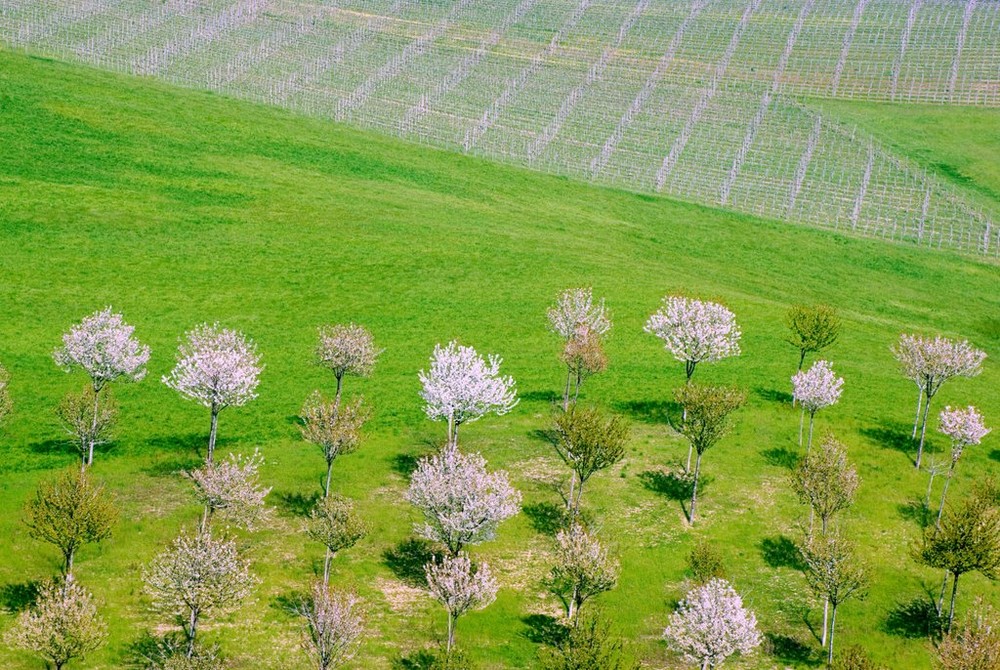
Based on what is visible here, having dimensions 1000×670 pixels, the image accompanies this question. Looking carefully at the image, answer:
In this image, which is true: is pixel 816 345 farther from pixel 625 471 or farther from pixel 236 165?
pixel 236 165

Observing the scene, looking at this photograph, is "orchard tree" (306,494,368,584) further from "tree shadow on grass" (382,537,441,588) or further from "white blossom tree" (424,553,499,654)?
"white blossom tree" (424,553,499,654)

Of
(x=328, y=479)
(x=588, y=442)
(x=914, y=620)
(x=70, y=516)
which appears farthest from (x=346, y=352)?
(x=914, y=620)

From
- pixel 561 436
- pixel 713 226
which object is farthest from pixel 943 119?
pixel 561 436

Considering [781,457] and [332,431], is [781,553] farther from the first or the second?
[332,431]

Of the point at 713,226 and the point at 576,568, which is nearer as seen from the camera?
the point at 576,568

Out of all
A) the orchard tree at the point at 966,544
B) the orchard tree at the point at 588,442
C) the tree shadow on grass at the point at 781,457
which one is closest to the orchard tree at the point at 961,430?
the tree shadow on grass at the point at 781,457

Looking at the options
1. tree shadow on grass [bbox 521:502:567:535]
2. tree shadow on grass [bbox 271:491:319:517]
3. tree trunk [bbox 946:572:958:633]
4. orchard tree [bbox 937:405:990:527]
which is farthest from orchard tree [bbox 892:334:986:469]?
tree shadow on grass [bbox 271:491:319:517]
